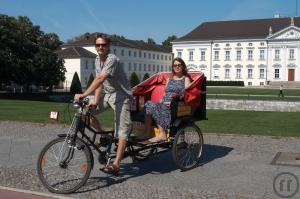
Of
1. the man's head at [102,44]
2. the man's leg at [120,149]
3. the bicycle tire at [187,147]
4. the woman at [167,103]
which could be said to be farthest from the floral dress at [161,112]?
the man's head at [102,44]

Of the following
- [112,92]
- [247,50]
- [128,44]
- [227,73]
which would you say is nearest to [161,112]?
[112,92]

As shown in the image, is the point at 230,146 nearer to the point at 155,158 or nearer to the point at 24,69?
A: the point at 155,158

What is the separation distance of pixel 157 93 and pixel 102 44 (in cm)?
253

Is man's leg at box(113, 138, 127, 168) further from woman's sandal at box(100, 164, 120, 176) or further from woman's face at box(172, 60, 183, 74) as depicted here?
woman's face at box(172, 60, 183, 74)

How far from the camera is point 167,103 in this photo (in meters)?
7.60

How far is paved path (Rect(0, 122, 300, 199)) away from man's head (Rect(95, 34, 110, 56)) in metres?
1.83

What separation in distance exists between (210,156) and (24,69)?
44045 millimetres

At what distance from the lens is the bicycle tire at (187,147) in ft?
24.2

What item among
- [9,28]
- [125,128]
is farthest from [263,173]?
[9,28]

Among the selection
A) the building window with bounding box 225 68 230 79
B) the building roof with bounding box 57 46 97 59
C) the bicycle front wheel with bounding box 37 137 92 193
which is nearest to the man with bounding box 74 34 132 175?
the bicycle front wheel with bounding box 37 137 92 193

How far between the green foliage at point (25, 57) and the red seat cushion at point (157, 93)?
38893mm

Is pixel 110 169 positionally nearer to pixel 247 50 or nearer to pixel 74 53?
pixel 74 53

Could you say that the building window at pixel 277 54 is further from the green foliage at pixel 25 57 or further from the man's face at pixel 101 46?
the man's face at pixel 101 46

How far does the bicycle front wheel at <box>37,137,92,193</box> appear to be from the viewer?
6.12 metres
